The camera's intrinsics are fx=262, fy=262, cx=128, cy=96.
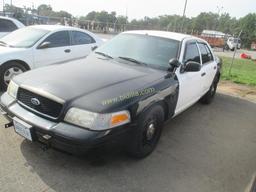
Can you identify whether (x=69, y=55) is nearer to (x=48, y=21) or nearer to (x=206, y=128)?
(x=206, y=128)

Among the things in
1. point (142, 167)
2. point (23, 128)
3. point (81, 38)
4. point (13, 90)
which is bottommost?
point (142, 167)

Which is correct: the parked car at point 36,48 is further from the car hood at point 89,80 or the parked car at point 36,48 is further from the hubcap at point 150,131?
the hubcap at point 150,131

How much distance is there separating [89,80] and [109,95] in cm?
44

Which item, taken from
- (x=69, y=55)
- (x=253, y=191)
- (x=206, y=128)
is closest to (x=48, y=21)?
(x=69, y=55)

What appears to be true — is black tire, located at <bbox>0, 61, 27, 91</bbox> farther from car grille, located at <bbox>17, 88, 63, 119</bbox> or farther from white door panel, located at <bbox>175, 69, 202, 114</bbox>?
white door panel, located at <bbox>175, 69, 202, 114</bbox>

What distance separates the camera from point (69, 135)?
266cm

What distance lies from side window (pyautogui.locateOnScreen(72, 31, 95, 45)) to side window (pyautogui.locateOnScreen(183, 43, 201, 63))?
11.3 ft

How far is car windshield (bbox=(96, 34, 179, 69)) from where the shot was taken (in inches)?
161

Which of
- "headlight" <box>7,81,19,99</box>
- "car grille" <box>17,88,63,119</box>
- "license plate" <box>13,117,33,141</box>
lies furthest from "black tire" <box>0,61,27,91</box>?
"license plate" <box>13,117,33,141</box>

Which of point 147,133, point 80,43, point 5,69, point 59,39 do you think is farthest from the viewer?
point 80,43

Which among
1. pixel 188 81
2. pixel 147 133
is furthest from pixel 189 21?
pixel 147 133

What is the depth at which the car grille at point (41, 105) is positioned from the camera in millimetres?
2832

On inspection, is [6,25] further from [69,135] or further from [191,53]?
[69,135]

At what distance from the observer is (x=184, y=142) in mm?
4250
